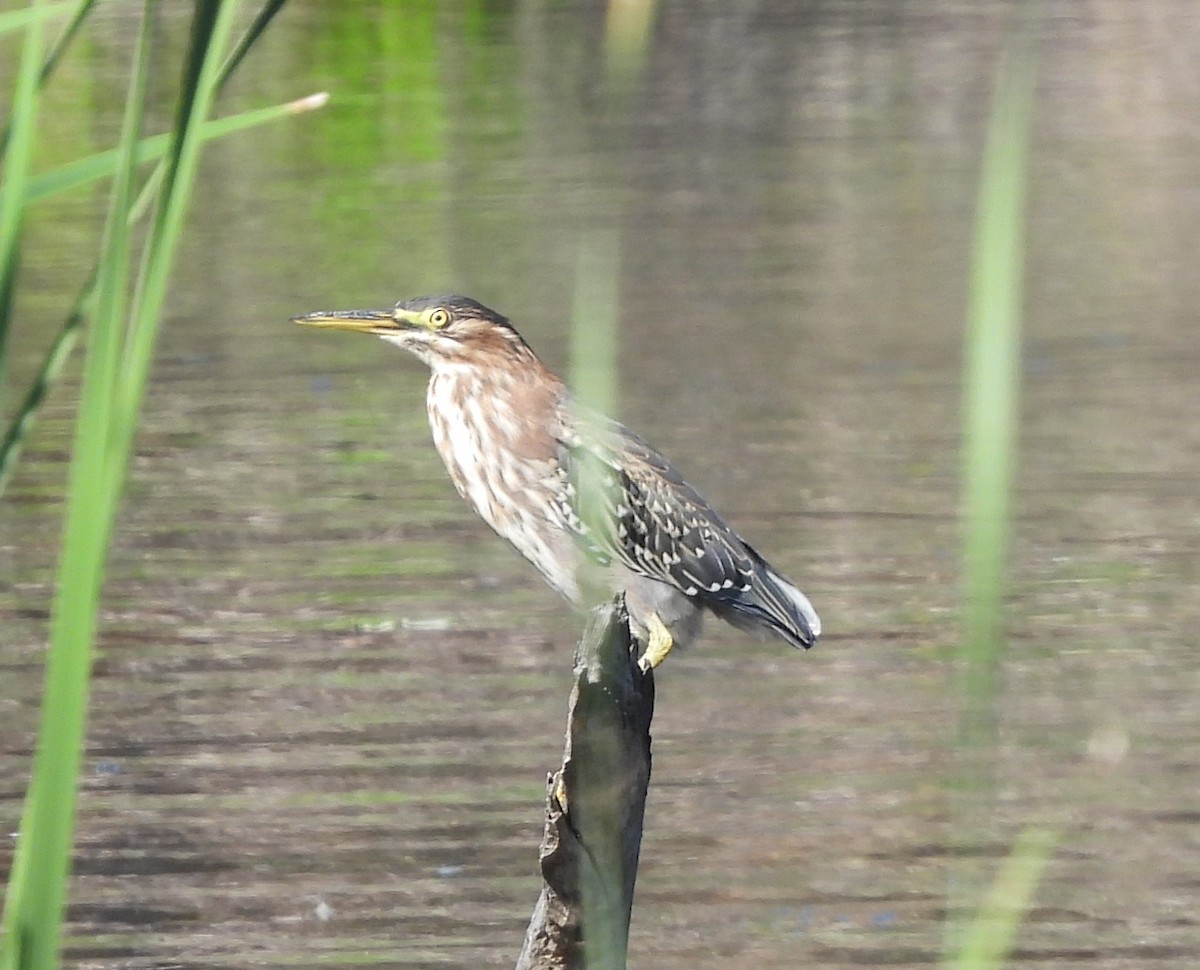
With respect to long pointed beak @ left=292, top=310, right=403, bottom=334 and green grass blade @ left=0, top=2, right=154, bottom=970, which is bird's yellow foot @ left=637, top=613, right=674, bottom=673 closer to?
long pointed beak @ left=292, top=310, right=403, bottom=334

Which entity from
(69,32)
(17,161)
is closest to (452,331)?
(69,32)

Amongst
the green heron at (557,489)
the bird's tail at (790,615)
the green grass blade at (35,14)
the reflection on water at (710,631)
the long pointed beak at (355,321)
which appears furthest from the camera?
the reflection on water at (710,631)

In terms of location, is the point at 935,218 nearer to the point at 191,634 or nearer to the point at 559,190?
the point at 559,190

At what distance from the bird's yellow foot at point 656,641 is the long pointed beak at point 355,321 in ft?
3.25

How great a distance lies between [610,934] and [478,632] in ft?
21.6

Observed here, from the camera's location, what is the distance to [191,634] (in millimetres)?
8961

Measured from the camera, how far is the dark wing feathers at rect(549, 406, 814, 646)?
5.71 m

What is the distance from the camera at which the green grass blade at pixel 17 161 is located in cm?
198

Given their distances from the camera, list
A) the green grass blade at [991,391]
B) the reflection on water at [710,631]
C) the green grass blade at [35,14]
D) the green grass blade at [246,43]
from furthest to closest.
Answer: the reflection on water at [710,631] < the green grass blade at [35,14] < the green grass blade at [246,43] < the green grass blade at [991,391]

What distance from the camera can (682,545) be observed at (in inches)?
227

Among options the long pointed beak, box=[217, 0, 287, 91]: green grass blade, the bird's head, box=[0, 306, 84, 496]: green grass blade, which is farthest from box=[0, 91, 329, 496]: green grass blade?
the bird's head

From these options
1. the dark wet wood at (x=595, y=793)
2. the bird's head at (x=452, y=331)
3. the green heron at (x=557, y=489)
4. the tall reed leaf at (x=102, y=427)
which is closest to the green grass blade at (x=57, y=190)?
the tall reed leaf at (x=102, y=427)

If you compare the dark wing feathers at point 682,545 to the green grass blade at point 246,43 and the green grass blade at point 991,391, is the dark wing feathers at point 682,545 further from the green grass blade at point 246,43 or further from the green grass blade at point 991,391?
the green grass blade at point 991,391

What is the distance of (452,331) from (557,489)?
24.1 inches
